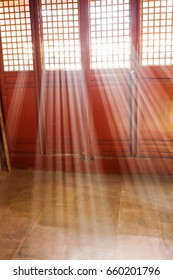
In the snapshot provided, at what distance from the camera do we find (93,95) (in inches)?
183

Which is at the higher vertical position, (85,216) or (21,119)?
(21,119)

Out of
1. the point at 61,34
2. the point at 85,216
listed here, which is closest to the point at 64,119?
the point at 61,34

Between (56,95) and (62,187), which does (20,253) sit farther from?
(56,95)

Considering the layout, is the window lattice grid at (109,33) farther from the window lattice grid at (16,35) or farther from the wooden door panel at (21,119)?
the wooden door panel at (21,119)

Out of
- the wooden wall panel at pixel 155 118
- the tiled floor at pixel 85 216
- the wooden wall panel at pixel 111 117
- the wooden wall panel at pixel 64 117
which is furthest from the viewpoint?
the wooden wall panel at pixel 64 117

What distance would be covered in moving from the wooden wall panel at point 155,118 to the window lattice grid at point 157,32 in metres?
0.35

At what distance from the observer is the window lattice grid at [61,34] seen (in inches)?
176

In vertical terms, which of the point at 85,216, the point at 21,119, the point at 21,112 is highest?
the point at 21,112

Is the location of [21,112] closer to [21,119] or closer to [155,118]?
[21,119]

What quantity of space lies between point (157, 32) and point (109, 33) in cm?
74

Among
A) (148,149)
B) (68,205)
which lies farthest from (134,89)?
(68,205)

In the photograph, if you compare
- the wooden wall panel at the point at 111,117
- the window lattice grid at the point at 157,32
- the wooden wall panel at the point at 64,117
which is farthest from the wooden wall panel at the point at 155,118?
the wooden wall panel at the point at 64,117

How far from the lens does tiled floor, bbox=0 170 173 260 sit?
2725 millimetres

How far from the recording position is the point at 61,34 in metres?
4.58
